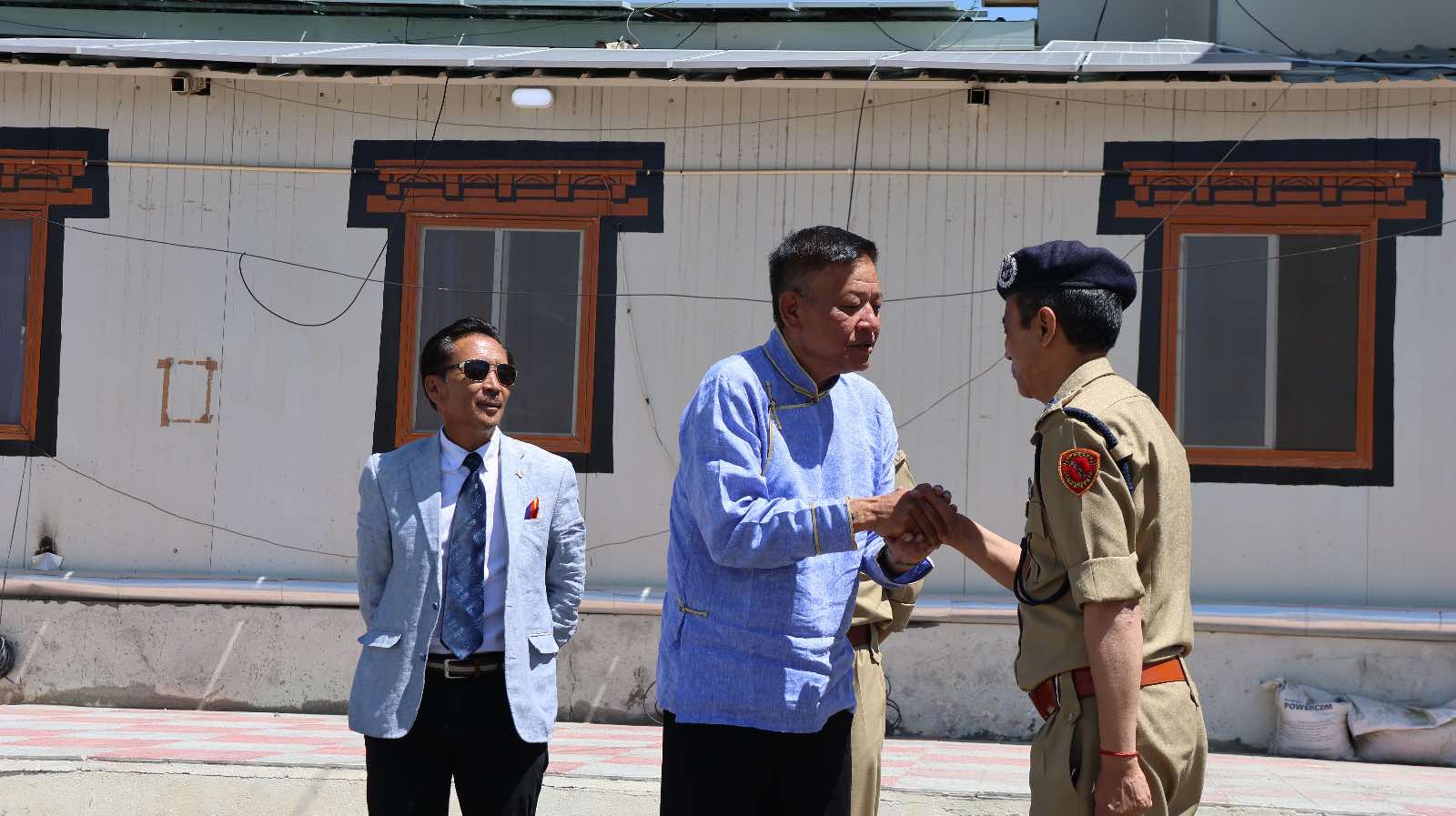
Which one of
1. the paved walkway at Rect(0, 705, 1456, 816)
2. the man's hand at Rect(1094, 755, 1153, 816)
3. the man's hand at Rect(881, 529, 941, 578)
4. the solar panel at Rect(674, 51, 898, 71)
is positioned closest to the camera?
the man's hand at Rect(1094, 755, 1153, 816)

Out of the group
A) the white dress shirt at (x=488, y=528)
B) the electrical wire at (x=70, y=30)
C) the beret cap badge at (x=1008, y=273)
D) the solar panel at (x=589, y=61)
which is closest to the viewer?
the beret cap badge at (x=1008, y=273)

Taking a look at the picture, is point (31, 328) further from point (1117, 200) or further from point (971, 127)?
point (1117, 200)

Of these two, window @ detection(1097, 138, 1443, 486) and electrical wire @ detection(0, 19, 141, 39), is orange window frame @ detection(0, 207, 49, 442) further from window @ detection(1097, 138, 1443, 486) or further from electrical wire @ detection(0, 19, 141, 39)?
window @ detection(1097, 138, 1443, 486)

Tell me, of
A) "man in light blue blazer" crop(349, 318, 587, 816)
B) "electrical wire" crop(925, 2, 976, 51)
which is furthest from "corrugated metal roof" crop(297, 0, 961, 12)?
"man in light blue blazer" crop(349, 318, 587, 816)

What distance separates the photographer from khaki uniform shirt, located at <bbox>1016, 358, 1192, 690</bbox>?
8.61 ft

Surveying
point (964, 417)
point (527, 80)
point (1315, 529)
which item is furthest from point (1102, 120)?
point (527, 80)

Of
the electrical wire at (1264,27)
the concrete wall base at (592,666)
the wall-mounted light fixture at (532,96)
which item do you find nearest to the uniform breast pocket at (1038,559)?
the concrete wall base at (592,666)

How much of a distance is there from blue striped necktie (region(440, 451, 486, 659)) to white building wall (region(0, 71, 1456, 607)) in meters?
4.06

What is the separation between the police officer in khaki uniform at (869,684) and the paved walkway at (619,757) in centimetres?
207

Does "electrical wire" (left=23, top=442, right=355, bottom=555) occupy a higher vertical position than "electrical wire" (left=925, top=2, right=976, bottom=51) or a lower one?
lower

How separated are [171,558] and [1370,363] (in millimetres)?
6500

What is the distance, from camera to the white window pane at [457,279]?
8.01 m

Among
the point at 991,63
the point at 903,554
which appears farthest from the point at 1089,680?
the point at 991,63

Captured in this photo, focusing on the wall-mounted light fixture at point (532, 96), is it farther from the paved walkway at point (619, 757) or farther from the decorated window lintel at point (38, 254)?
the paved walkway at point (619, 757)
